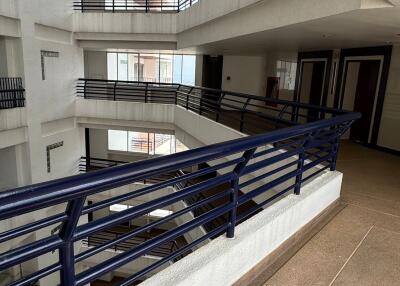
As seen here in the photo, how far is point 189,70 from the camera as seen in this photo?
18438 mm

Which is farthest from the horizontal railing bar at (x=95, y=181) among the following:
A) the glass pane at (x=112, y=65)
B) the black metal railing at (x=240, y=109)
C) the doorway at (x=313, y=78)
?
the glass pane at (x=112, y=65)

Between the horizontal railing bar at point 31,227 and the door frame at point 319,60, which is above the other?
the door frame at point 319,60

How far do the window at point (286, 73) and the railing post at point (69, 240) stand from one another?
12802 mm

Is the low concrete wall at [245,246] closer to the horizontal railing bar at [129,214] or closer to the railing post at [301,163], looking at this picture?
the railing post at [301,163]

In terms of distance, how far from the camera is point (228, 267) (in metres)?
2.19

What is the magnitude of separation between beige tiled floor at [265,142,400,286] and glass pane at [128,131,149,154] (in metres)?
16.4

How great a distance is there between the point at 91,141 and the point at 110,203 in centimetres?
1919

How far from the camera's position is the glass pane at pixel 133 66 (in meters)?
18.8

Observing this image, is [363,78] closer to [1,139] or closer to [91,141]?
[1,139]

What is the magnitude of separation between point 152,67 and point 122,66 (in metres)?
1.79

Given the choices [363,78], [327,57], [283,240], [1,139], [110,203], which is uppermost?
[327,57]

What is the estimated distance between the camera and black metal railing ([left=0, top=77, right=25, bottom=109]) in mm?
9781

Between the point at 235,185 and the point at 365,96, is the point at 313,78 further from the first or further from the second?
the point at 235,185

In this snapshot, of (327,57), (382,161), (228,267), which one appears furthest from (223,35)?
(228,267)
